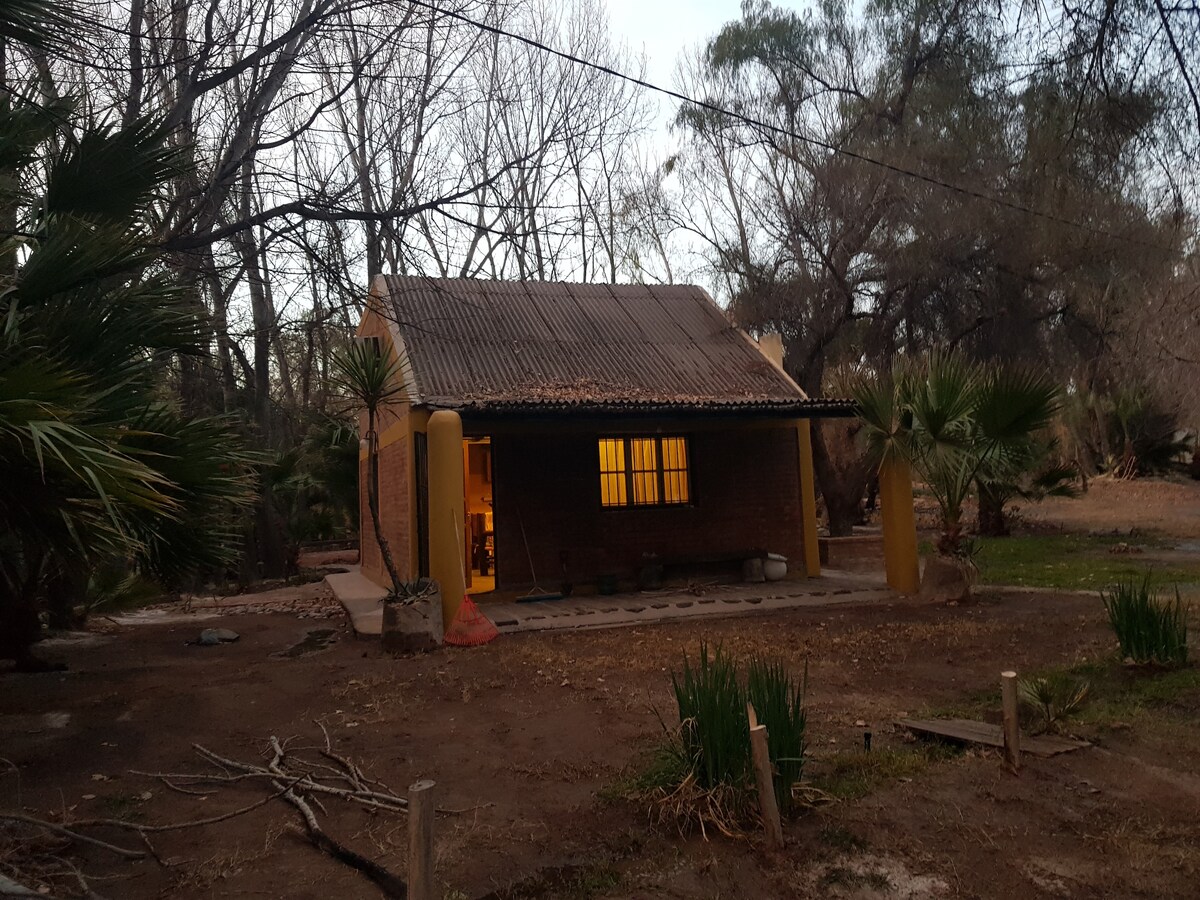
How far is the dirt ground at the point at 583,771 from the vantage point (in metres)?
3.42

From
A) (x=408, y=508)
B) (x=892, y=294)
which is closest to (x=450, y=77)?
(x=408, y=508)

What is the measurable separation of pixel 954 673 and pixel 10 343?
6811mm

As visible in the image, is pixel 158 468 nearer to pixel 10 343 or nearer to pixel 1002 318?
A: pixel 10 343

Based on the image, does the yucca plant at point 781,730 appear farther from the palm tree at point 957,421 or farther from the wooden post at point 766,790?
the palm tree at point 957,421

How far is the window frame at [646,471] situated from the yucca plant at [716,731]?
26.5ft

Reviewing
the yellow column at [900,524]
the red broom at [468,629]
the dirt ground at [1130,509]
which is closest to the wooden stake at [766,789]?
the red broom at [468,629]

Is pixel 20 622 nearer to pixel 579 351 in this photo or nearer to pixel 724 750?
pixel 724 750

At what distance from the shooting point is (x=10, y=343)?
4.41 meters

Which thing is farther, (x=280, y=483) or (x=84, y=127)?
(x=280, y=483)

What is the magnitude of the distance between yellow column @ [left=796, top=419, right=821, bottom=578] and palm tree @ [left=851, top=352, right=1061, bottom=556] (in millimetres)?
2458

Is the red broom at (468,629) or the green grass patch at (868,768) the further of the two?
the red broom at (468,629)

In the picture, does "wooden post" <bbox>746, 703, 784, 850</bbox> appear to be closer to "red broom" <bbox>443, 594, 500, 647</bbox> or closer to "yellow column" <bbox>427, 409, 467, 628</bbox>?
"red broom" <bbox>443, 594, 500, 647</bbox>

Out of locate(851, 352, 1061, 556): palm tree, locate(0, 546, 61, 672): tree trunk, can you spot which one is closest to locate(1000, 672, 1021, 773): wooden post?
locate(851, 352, 1061, 556): palm tree

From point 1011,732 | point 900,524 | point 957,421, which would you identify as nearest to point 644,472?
point 900,524
